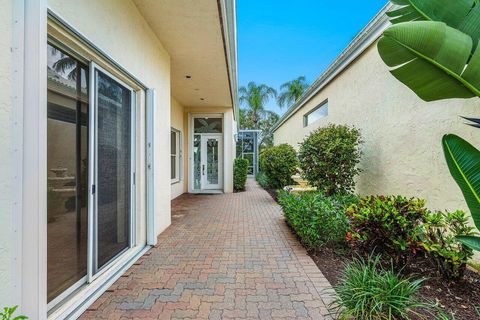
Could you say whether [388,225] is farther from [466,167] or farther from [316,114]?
[316,114]

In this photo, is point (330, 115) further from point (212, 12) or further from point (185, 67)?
point (212, 12)

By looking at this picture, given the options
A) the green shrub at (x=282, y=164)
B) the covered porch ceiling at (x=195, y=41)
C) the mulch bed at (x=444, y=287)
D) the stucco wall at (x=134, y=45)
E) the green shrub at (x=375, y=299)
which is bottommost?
the mulch bed at (x=444, y=287)

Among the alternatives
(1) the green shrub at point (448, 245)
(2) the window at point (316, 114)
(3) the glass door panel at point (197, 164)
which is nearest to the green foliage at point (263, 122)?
(2) the window at point (316, 114)

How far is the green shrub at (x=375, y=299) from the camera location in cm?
224

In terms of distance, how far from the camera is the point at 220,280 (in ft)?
10.6

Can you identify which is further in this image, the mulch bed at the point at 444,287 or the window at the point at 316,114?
the window at the point at 316,114

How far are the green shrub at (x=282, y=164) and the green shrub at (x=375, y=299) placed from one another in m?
7.52

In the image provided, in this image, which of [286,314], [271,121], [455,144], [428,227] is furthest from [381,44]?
[271,121]

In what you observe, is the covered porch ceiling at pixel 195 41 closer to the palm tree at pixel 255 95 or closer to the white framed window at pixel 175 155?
the white framed window at pixel 175 155

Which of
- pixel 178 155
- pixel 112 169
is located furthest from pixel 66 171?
pixel 178 155

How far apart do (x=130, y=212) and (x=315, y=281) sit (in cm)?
298

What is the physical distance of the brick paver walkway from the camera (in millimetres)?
2570

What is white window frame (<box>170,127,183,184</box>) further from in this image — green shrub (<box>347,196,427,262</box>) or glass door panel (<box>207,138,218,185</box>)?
green shrub (<box>347,196,427,262</box>)

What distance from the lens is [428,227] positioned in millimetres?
3029
